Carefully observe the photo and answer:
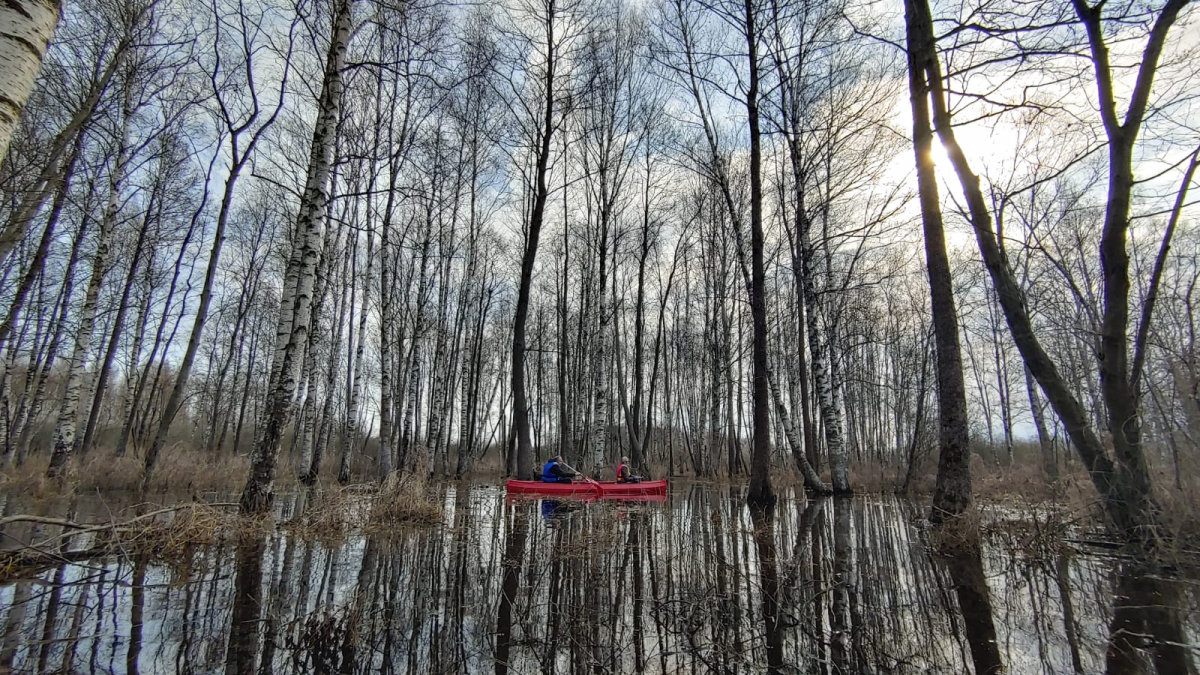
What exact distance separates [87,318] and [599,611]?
1457 cm

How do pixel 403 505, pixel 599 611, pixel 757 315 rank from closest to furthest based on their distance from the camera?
pixel 599 611
pixel 403 505
pixel 757 315

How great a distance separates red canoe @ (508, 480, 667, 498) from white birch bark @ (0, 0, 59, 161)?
962 centimetres

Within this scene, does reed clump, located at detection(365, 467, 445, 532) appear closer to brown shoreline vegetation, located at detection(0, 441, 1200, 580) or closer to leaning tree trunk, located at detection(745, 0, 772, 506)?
brown shoreline vegetation, located at detection(0, 441, 1200, 580)

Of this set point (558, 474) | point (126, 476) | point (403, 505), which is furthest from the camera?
point (558, 474)

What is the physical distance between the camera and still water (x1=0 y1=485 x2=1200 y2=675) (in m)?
2.19

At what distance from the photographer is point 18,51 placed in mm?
1983

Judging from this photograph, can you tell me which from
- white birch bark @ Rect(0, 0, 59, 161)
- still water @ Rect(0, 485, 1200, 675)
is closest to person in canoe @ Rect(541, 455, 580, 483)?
still water @ Rect(0, 485, 1200, 675)

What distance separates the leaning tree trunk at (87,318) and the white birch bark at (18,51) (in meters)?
11.2

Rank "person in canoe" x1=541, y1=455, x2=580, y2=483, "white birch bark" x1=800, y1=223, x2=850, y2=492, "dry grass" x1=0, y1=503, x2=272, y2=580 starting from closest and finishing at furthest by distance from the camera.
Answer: "dry grass" x1=0, y1=503, x2=272, y2=580
"person in canoe" x1=541, y1=455, x2=580, y2=483
"white birch bark" x1=800, y1=223, x2=850, y2=492

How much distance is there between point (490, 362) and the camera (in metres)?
34.9

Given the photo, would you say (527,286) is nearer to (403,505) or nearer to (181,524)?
(403,505)

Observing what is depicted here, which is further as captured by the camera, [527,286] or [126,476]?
[527,286]

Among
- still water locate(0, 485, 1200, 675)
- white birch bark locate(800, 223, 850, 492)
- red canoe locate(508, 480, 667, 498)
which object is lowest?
red canoe locate(508, 480, 667, 498)

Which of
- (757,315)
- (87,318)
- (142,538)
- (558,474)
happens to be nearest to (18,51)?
(142,538)
